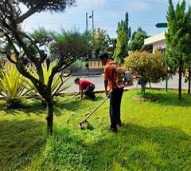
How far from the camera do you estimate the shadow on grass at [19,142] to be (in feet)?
28.8

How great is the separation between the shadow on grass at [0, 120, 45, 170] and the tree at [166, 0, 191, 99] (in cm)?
485

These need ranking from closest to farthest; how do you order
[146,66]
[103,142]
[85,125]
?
[103,142]
[85,125]
[146,66]

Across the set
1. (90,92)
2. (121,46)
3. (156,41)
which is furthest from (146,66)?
(156,41)

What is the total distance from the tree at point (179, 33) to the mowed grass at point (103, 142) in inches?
72.1

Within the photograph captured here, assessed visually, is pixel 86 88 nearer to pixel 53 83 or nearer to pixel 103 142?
pixel 53 83

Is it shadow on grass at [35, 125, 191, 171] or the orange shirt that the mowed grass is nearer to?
shadow on grass at [35, 125, 191, 171]

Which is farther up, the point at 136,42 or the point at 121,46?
the point at 136,42

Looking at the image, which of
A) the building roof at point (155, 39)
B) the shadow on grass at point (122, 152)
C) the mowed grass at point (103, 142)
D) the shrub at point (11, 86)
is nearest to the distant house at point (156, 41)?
the building roof at point (155, 39)

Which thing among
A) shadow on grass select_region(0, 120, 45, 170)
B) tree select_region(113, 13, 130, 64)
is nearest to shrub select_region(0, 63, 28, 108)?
shadow on grass select_region(0, 120, 45, 170)

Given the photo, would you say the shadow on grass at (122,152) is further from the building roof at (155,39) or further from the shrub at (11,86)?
the building roof at (155,39)

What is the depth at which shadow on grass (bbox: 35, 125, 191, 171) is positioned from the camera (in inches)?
322

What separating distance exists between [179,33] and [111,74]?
4372 mm

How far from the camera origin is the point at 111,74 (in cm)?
984

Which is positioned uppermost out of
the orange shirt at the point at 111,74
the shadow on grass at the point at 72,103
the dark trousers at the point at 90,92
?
the orange shirt at the point at 111,74
